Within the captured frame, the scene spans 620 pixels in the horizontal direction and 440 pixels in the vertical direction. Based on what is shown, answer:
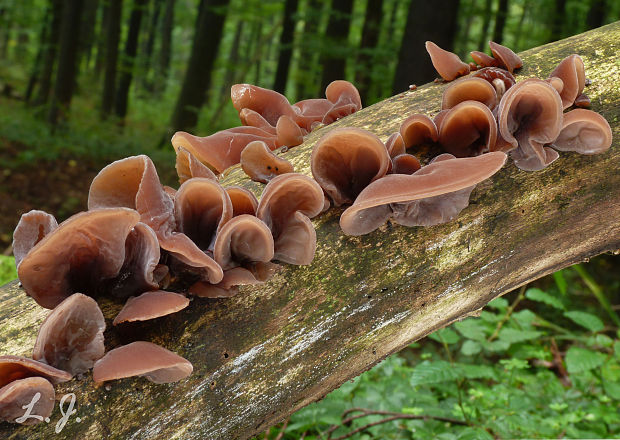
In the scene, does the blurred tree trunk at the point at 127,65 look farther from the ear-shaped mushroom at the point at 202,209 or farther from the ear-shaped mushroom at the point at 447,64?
the ear-shaped mushroom at the point at 202,209

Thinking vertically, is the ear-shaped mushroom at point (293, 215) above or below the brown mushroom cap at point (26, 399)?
above

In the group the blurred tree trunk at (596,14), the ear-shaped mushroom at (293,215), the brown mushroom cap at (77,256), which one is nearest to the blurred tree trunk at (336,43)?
the blurred tree trunk at (596,14)

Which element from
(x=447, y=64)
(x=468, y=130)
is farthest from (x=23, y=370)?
(x=447, y=64)

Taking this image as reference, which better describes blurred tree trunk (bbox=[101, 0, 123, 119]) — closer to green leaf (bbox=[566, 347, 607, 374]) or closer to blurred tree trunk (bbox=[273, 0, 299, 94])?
blurred tree trunk (bbox=[273, 0, 299, 94])

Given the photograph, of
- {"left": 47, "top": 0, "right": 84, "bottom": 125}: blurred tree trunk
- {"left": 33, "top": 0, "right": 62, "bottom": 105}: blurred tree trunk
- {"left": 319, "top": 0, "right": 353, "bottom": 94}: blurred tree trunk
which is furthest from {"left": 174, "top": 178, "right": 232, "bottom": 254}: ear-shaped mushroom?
{"left": 33, "top": 0, "right": 62, "bottom": 105}: blurred tree trunk

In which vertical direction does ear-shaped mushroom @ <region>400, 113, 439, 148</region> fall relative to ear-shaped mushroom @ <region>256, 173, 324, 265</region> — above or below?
above

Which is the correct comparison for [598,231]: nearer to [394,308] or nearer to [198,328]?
[394,308]

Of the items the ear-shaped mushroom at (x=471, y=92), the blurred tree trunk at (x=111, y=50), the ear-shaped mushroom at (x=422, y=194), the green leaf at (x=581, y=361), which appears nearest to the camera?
the ear-shaped mushroom at (x=422, y=194)
